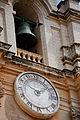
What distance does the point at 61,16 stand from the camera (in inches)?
586

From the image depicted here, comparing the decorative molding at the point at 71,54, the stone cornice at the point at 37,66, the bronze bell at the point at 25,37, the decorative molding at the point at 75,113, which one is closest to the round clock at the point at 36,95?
the stone cornice at the point at 37,66

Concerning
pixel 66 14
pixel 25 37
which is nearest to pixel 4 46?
pixel 25 37

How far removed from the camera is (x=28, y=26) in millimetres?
14281

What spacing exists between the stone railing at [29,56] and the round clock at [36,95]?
0.88 meters

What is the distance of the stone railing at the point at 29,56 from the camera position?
13.4 m

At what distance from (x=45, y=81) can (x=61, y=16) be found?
2.85 meters

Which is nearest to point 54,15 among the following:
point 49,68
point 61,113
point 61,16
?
point 61,16

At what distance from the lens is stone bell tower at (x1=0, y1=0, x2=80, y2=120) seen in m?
12.0

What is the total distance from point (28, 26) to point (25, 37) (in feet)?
1.11

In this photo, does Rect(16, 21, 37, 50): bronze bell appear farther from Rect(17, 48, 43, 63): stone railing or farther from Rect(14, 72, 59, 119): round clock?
Rect(14, 72, 59, 119): round clock

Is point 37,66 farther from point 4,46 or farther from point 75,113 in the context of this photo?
point 75,113

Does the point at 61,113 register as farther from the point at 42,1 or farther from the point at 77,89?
the point at 42,1

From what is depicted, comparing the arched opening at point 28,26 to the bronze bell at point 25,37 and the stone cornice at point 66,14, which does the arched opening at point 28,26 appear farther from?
the stone cornice at point 66,14

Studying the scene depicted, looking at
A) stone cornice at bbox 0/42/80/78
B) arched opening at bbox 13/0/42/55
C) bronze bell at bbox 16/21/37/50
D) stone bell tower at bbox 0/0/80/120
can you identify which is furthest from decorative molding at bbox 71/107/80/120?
bronze bell at bbox 16/21/37/50
